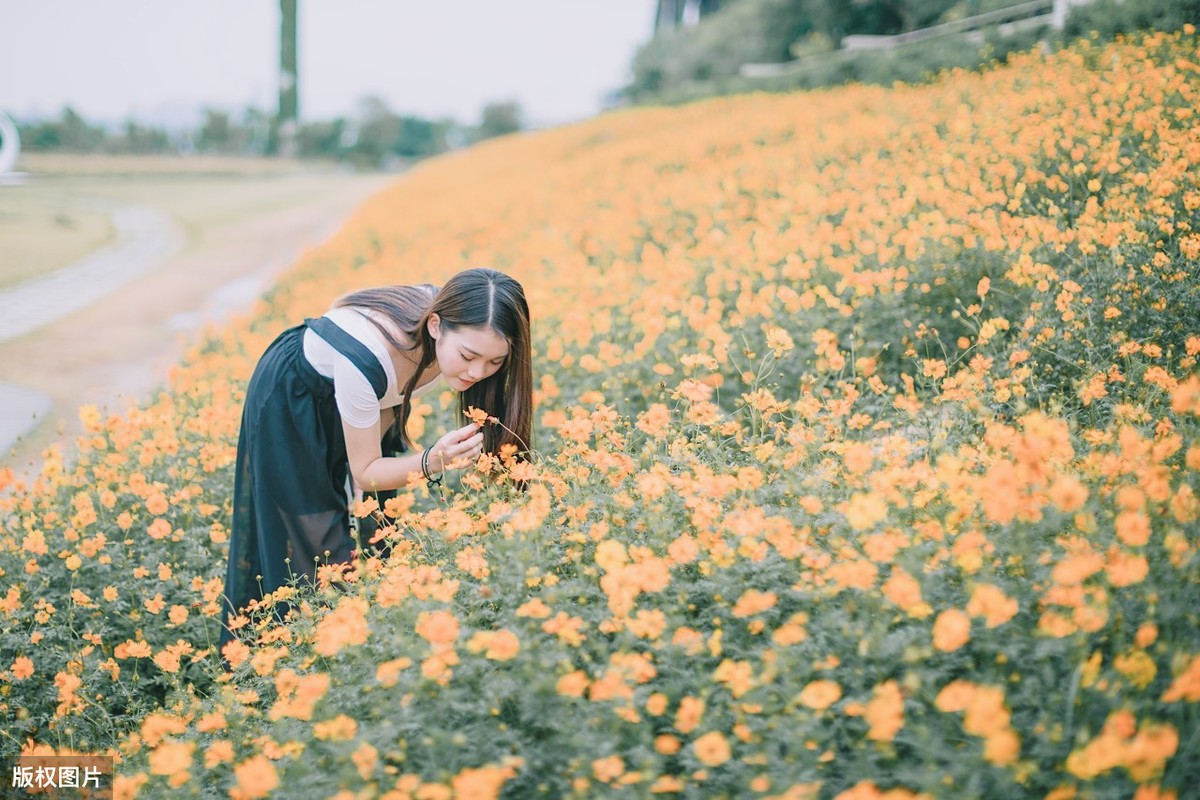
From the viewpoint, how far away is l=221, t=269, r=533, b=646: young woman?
274 cm

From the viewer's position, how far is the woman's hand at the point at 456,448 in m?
2.72

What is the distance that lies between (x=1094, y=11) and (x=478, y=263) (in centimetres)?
709

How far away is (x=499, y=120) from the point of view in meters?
66.1

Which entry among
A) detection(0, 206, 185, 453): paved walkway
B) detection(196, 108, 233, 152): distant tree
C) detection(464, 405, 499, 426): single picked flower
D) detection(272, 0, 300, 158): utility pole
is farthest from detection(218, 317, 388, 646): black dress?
detection(196, 108, 233, 152): distant tree

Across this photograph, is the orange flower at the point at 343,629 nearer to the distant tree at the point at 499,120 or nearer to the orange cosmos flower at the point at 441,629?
the orange cosmos flower at the point at 441,629

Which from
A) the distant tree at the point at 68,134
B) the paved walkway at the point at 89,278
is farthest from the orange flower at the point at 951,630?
the distant tree at the point at 68,134

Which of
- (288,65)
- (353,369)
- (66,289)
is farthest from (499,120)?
(353,369)

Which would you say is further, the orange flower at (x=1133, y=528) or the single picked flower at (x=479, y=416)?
the single picked flower at (x=479, y=416)

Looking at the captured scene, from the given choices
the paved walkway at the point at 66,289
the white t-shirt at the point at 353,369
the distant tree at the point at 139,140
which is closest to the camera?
the white t-shirt at the point at 353,369

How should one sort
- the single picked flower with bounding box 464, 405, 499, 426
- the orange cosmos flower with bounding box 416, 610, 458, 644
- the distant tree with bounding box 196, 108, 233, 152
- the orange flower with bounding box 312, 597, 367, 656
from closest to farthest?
the orange cosmos flower with bounding box 416, 610, 458, 644, the orange flower with bounding box 312, 597, 367, 656, the single picked flower with bounding box 464, 405, 499, 426, the distant tree with bounding box 196, 108, 233, 152

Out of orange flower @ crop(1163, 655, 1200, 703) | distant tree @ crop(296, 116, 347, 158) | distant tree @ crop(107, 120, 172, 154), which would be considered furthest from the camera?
distant tree @ crop(296, 116, 347, 158)

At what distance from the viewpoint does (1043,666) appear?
175 centimetres

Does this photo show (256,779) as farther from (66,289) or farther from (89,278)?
(89,278)

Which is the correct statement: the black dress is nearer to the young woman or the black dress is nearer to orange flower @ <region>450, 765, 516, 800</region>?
the young woman
